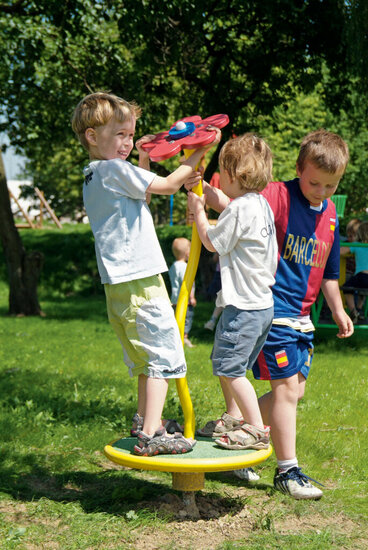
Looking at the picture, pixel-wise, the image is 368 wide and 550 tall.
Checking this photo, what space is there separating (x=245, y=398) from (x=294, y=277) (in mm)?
769

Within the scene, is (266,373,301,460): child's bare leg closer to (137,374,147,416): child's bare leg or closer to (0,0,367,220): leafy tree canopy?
(137,374,147,416): child's bare leg

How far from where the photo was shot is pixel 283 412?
3.67m

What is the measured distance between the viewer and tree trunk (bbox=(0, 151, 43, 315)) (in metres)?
12.7

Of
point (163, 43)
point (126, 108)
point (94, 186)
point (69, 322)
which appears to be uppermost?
point (163, 43)

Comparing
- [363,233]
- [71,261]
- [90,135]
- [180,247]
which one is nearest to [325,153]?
[90,135]

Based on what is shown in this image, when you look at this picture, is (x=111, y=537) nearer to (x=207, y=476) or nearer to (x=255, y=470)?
(x=207, y=476)

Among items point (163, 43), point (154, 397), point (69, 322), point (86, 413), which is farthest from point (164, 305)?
point (163, 43)

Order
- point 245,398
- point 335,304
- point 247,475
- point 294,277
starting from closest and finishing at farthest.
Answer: point 245,398 < point 294,277 < point 335,304 < point 247,475

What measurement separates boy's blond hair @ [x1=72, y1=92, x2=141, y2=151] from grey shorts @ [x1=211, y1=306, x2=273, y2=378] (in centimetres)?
108

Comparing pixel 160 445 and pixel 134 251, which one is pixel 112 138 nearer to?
pixel 134 251

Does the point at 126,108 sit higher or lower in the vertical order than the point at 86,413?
higher

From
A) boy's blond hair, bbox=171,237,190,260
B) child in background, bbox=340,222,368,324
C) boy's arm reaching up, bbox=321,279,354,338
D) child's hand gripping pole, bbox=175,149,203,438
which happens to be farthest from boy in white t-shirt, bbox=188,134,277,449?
boy's blond hair, bbox=171,237,190,260

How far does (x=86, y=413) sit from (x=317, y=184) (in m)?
2.87

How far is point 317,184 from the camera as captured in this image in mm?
3654
